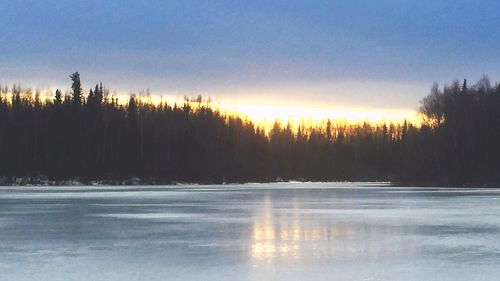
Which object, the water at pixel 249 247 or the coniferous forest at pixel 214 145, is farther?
the coniferous forest at pixel 214 145

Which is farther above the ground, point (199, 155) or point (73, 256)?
point (199, 155)

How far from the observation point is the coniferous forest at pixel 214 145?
274 ft

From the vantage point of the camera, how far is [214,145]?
4916 inches

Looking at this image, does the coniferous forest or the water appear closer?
the water

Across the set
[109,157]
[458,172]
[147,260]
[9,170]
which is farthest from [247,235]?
[109,157]

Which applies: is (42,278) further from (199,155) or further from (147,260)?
(199,155)

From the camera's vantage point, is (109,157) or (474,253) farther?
(109,157)

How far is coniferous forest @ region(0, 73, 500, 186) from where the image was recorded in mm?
83500

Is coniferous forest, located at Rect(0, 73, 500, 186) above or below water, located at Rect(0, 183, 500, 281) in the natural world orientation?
above

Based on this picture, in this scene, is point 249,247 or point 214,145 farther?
point 214,145

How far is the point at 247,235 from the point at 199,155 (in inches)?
3917

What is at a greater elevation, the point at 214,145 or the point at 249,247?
the point at 214,145

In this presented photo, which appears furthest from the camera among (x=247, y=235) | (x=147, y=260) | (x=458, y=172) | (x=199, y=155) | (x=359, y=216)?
(x=199, y=155)

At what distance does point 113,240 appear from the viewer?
16.4 metres
